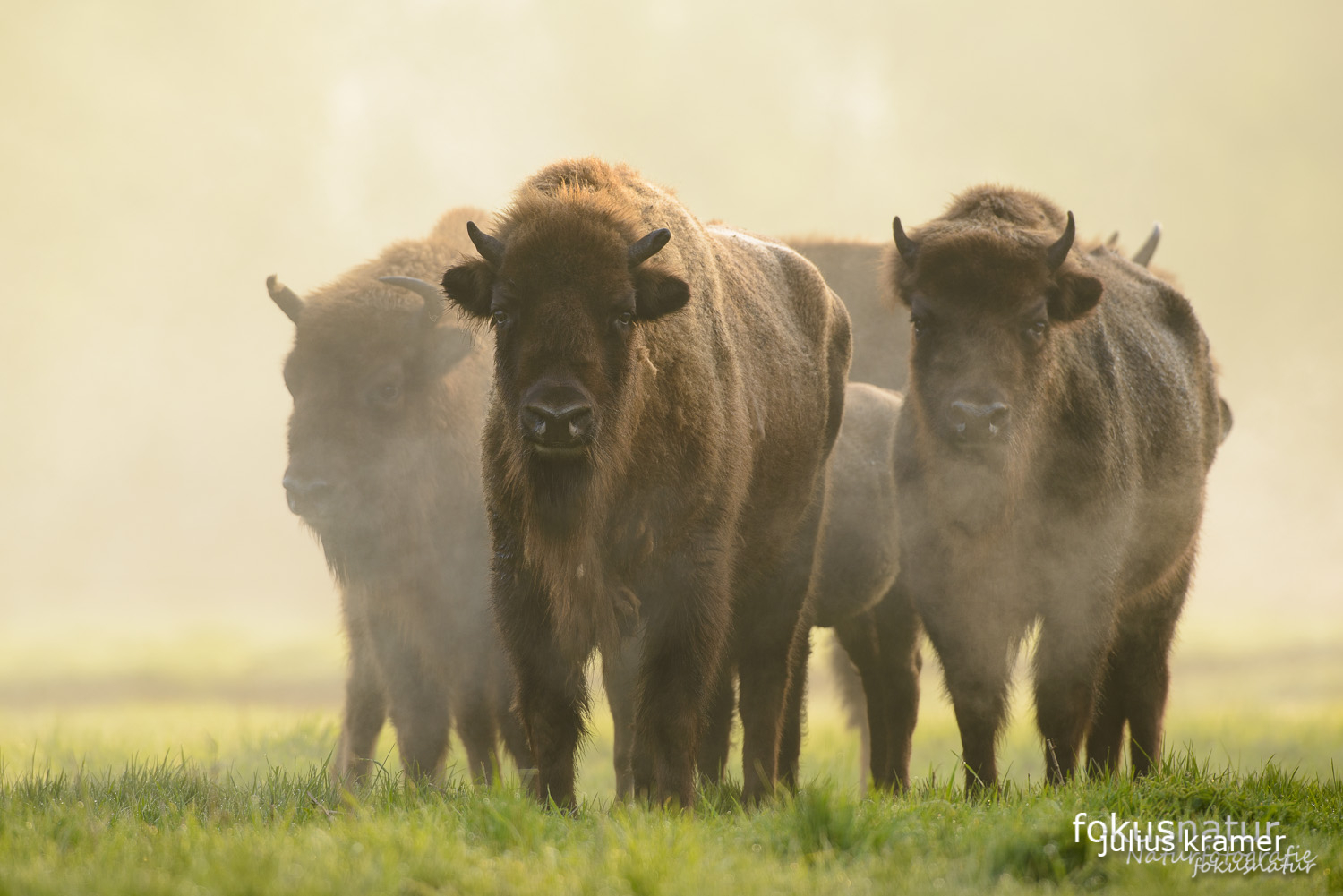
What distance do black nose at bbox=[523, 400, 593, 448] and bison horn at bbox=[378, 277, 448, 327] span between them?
236 cm

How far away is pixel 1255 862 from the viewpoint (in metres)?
3.97

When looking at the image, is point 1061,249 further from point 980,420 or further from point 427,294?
point 427,294

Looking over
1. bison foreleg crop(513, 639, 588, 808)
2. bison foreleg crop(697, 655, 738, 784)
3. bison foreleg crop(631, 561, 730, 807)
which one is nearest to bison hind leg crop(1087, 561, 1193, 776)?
bison foreleg crop(697, 655, 738, 784)

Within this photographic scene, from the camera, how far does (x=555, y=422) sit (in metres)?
4.14

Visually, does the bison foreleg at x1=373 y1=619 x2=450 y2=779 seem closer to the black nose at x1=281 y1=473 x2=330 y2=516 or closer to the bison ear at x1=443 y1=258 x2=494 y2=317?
the black nose at x1=281 y1=473 x2=330 y2=516

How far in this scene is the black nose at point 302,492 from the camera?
610cm

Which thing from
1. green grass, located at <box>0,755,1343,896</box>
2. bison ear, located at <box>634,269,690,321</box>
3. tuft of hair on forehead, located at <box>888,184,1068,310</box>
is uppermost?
tuft of hair on forehead, located at <box>888,184,1068,310</box>

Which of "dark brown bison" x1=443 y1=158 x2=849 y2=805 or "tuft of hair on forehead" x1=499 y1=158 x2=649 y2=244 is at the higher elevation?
"tuft of hair on forehead" x1=499 y1=158 x2=649 y2=244

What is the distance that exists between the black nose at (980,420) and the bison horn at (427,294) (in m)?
2.69

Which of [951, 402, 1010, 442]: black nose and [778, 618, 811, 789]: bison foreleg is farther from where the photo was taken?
[778, 618, 811, 789]: bison foreleg

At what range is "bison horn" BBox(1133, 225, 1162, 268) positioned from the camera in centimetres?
894

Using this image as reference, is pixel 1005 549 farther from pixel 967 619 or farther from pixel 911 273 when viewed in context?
pixel 911 273

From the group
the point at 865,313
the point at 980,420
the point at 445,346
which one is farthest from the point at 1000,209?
the point at 865,313

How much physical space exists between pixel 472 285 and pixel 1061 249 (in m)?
2.83
